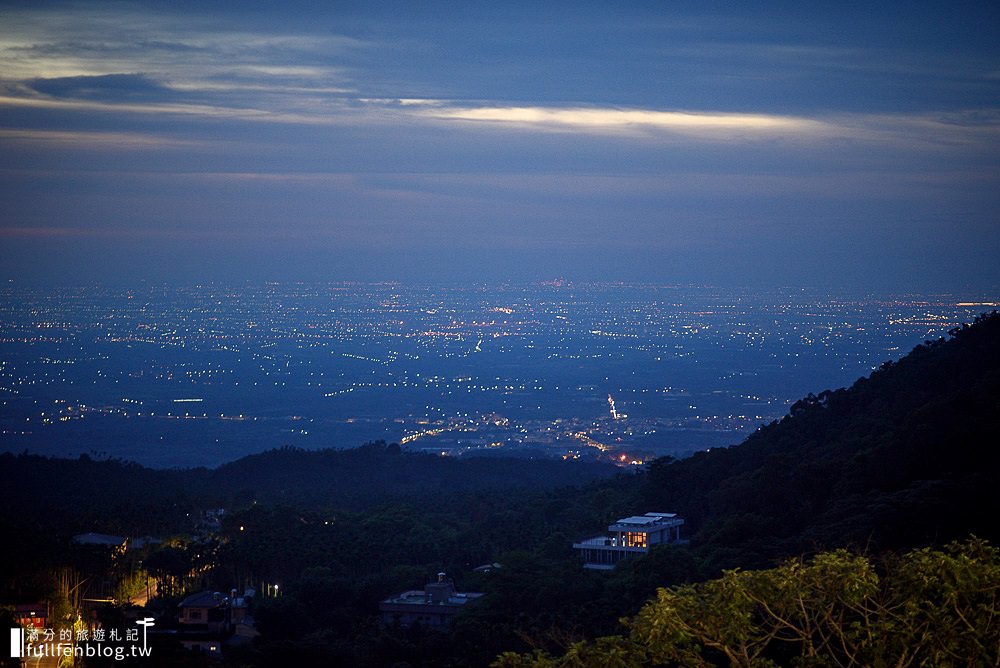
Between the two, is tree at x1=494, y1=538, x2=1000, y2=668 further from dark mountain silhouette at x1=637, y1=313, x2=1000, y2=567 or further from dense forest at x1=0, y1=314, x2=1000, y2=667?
dark mountain silhouette at x1=637, y1=313, x2=1000, y2=567

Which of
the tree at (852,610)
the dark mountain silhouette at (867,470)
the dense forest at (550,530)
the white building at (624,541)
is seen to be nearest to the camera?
the tree at (852,610)

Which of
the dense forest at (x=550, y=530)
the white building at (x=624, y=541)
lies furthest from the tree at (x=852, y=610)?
the white building at (x=624, y=541)

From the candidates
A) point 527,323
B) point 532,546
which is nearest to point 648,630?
point 532,546

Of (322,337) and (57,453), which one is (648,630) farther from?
(322,337)

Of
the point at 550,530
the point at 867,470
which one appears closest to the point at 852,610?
the point at 867,470

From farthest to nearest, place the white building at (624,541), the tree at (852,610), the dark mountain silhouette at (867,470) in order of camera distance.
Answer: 1. the white building at (624,541)
2. the dark mountain silhouette at (867,470)
3. the tree at (852,610)

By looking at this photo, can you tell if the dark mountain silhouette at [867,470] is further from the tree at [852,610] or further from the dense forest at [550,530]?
the tree at [852,610]

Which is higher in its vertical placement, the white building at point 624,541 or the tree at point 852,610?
the tree at point 852,610
